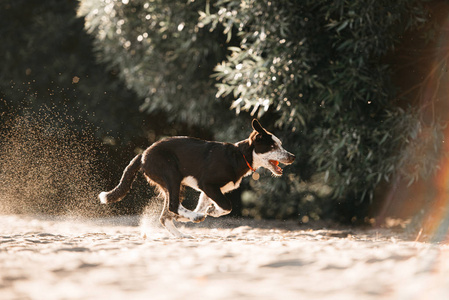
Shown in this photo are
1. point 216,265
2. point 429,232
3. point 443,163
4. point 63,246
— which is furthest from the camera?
point 429,232

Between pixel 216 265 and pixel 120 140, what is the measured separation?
11756 mm

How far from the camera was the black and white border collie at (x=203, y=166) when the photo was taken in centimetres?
809

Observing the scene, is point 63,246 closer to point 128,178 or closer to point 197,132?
point 128,178

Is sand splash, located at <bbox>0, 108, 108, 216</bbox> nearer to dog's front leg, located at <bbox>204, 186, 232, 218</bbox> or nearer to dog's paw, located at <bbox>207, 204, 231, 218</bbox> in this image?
dog's paw, located at <bbox>207, 204, 231, 218</bbox>

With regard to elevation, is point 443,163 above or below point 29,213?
above

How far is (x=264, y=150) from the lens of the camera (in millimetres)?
8406

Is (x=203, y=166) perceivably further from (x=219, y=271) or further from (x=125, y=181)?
(x=219, y=271)

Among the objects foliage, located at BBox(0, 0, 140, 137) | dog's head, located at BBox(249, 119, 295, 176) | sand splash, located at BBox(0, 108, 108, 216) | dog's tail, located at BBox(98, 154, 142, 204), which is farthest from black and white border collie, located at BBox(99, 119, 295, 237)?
foliage, located at BBox(0, 0, 140, 137)

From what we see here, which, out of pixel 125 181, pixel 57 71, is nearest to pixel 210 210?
pixel 125 181

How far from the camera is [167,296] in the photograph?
146 inches

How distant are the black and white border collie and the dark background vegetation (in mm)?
2177

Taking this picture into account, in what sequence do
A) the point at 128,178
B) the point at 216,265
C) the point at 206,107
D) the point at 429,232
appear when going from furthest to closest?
the point at 206,107, the point at 429,232, the point at 128,178, the point at 216,265

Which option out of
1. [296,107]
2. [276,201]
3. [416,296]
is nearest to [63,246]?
[416,296]

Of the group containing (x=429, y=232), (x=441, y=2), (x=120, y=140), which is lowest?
(x=429, y=232)
